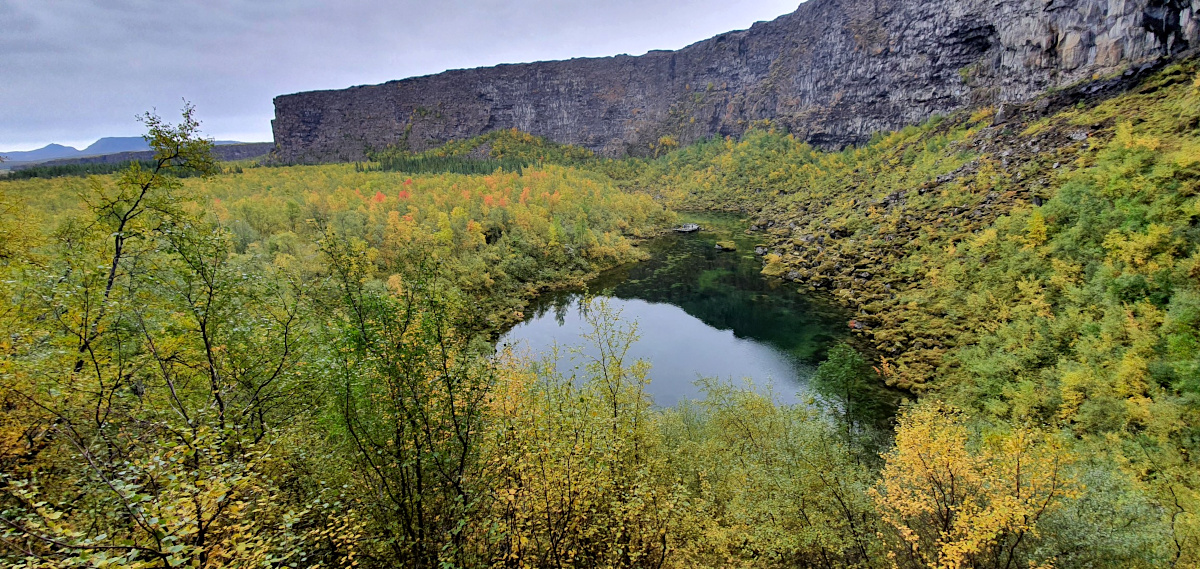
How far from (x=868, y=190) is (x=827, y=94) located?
43816 mm

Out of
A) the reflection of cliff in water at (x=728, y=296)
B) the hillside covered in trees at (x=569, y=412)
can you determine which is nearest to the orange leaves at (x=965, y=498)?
the hillside covered in trees at (x=569, y=412)

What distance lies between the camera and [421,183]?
221 ft

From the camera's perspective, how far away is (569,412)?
10969 mm

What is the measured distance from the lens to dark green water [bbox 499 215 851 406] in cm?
2845

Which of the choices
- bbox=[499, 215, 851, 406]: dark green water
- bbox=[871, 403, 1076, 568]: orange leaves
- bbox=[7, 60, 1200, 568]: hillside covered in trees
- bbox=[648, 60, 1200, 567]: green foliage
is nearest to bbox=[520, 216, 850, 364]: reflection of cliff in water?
bbox=[499, 215, 851, 406]: dark green water

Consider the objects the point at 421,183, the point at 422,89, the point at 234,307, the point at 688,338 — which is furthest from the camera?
the point at 422,89

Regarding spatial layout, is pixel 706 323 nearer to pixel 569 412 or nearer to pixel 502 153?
pixel 569 412

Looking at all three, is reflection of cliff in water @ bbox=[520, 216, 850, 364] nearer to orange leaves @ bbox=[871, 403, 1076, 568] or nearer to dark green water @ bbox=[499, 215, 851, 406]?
dark green water @ bbox=[499, 215, 851, 406]

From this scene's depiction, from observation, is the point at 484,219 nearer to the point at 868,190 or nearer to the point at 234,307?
the point at 234,307

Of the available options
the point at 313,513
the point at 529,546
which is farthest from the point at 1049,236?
the point at 313,513

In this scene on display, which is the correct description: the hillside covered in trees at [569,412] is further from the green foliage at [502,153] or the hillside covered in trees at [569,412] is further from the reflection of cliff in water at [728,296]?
the green foliage at [502,153]

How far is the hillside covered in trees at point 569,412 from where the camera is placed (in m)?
6.33

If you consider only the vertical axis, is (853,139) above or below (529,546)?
above

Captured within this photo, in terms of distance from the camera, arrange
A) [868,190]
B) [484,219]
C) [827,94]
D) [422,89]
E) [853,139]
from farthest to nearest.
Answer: [422,89]
[827,94]
[853,139]
[868,190]
[484,219]
